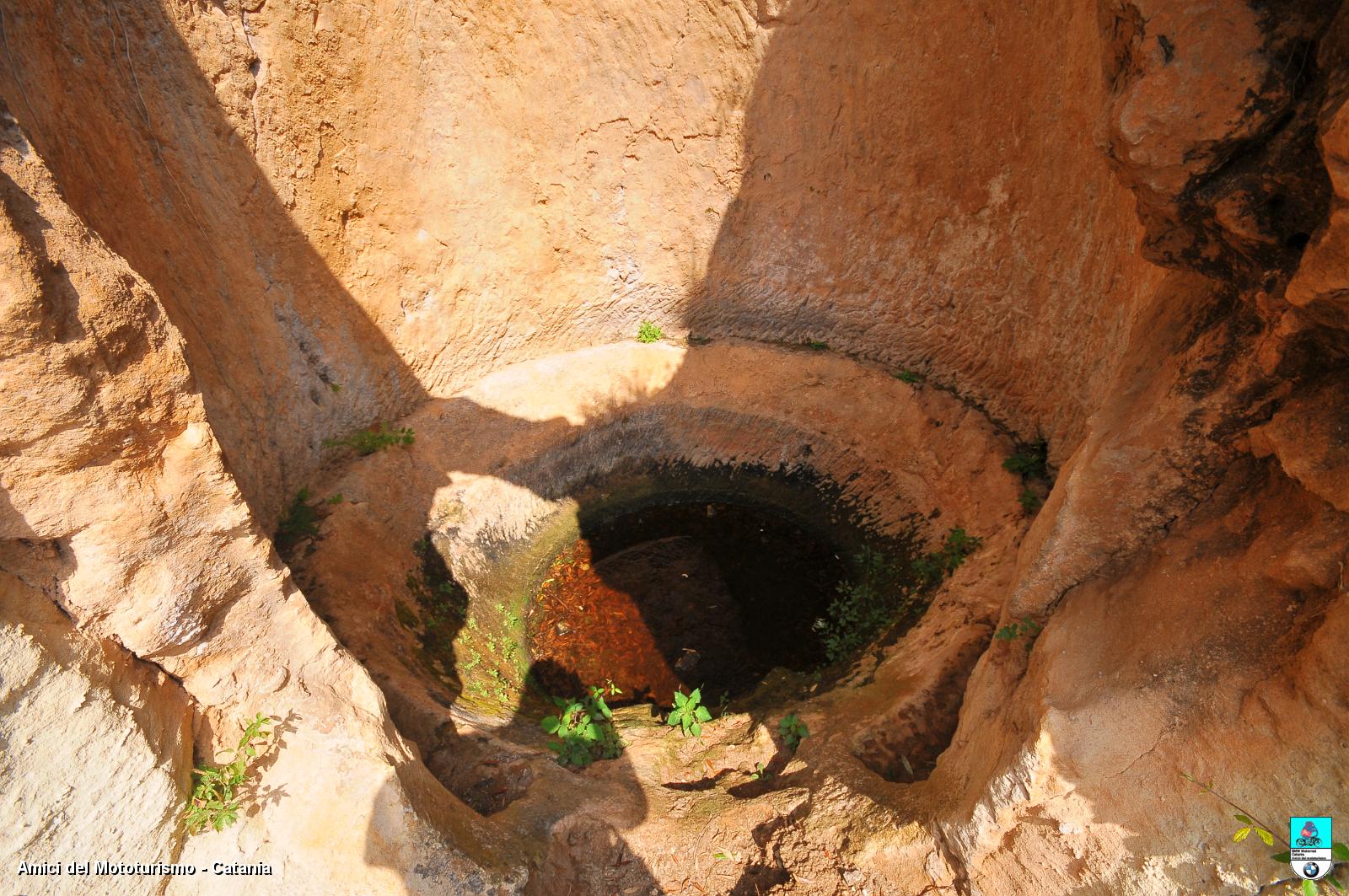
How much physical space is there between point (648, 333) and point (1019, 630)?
164 inches

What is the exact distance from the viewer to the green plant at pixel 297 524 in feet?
14.6

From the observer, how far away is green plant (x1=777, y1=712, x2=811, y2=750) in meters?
3.61

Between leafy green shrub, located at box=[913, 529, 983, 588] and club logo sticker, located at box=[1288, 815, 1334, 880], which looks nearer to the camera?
club logo sticker, located at box=[1288, 815, 1334, 880]

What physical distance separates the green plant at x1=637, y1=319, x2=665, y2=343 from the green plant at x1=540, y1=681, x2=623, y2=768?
11.0ft

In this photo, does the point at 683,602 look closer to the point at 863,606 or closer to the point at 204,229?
the point at 863,606

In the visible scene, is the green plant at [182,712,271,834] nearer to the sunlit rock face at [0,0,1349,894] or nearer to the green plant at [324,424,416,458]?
the sunlit rock face at [0,0,1349,894]

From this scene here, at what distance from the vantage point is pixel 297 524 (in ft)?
15.0

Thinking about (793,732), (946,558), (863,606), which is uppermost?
(793,732)

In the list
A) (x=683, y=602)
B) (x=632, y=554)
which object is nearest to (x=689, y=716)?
(x=683, y=602)

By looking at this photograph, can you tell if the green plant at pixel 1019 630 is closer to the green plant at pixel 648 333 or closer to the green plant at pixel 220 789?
the green plant at pixel 220 789

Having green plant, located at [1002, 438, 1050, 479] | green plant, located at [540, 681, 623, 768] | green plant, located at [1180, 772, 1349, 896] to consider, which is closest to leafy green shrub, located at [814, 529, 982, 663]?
green plant, located at [1002, 438, 1050, 479]

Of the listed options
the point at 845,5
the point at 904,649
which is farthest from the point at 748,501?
the point at 845,5

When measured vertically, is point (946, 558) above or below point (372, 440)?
below

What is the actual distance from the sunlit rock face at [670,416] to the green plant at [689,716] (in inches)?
3.9
